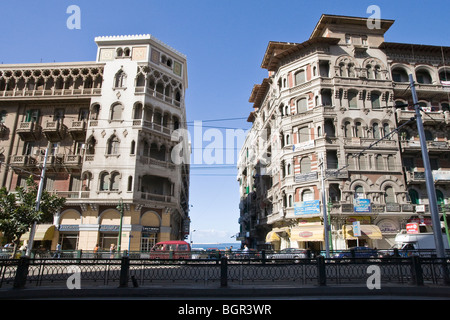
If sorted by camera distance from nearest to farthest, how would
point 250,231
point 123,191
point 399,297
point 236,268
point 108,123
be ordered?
point 399,297 → point 236,268 → point 123,191 → point 108,123 → point 250,231

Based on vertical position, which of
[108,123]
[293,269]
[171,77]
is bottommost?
[293,269]

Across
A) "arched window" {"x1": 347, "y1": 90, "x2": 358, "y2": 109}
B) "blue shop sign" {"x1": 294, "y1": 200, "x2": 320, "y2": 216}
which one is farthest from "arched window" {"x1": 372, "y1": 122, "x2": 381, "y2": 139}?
"blue shop sign" {"x1": 294, "y1": 200, "x2": 320, "y2": 216}

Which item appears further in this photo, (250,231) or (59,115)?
(250,231)

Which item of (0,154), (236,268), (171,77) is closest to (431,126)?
(171,77)

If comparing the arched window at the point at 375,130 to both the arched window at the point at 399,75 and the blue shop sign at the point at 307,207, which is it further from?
the blue shop sign at the point at 307,207

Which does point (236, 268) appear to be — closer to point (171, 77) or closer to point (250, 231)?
point (171, 77)

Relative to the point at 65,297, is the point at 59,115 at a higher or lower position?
higher

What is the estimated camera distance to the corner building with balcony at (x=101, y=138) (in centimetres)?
2875

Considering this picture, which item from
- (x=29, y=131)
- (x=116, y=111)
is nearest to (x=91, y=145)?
(x=116, y=111)

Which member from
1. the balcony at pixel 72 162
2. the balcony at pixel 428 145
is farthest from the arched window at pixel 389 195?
the balcony at pixel 72 162

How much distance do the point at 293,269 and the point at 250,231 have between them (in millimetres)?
42681

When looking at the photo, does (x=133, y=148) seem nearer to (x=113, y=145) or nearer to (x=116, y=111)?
(x=113, y=145)
